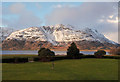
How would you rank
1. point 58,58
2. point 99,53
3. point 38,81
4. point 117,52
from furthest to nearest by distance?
1. point 117,52
2. point 99,53
3. point 58,58
4. point 38,81

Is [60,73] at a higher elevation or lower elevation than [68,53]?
lower

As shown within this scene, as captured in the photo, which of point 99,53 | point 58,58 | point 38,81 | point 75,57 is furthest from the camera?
point 99,53

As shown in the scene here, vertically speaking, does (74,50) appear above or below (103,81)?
above

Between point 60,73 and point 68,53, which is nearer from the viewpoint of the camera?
point 60,73

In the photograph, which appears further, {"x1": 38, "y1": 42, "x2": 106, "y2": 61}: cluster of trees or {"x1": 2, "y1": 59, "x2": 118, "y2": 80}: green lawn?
{"x1": 38, "y1": 42, "x2": 106, "y2": 61}: cluster of trees

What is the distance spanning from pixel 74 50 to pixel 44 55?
15770 millimetres

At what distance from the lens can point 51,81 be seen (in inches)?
712

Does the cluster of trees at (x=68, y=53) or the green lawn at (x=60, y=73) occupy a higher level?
the cluster of trees at (x=68, y=53)

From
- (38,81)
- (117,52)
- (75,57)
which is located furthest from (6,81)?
(117,52)

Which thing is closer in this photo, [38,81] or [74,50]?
[38,81]

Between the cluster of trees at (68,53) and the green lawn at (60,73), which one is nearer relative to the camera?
the green lawn at (60,73)

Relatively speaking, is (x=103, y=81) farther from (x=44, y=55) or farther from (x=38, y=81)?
(x=44, y=55)

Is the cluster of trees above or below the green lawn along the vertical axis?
above

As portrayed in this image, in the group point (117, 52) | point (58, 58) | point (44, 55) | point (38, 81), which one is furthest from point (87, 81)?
point (117, 52)
